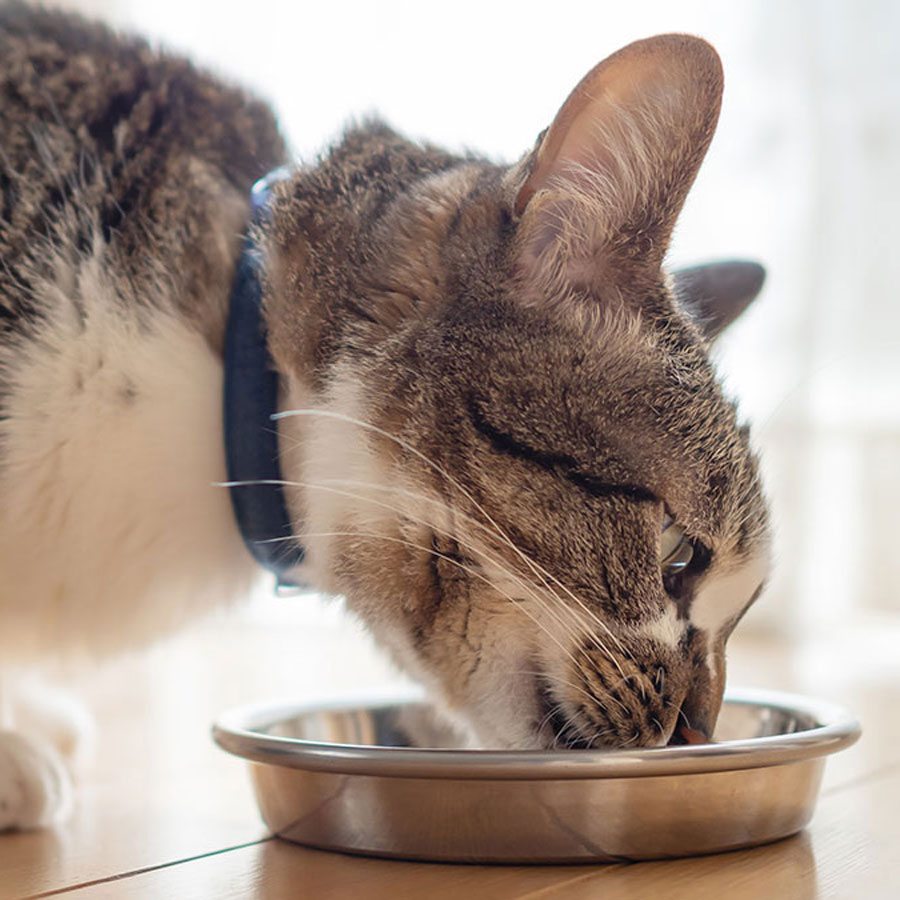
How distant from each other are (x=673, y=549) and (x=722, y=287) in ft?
1.48

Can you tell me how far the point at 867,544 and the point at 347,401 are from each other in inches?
77.4

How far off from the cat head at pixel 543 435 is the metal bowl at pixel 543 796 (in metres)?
0.09

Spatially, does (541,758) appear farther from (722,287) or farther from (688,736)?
(722,287)

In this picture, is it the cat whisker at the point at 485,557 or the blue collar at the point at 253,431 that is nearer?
the cat whisker at the point at 485,557

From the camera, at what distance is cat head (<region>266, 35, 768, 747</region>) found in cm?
108

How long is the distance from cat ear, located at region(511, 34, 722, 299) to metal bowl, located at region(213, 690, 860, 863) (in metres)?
0.44

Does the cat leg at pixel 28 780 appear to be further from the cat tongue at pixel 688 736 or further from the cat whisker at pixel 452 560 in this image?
the cat tongue at pixel 688 736

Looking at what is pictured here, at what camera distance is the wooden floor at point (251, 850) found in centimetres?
97

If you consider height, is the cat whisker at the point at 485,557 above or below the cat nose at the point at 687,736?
above

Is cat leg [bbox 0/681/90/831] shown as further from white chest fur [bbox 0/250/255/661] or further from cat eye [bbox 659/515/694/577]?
cat eye [bbox 659/515/694/577]

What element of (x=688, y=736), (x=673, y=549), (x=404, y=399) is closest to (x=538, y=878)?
(x=688, y=736)

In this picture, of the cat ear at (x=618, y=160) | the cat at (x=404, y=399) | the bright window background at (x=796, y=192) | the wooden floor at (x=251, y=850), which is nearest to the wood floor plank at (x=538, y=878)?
the wooden floor at (x=251, y=850)

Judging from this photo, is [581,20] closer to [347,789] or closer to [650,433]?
[650,433]

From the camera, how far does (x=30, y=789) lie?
1.21m
